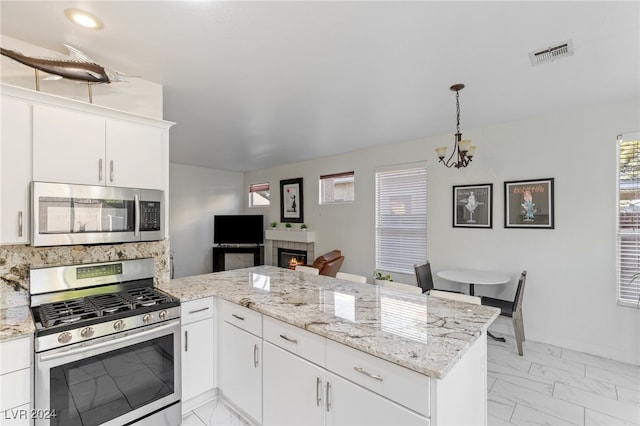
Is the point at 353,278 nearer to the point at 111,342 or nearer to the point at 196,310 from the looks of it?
the point at 196,310

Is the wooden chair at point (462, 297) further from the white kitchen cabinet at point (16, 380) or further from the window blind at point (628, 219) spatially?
the white kitchen cabinet at point (16, 380)

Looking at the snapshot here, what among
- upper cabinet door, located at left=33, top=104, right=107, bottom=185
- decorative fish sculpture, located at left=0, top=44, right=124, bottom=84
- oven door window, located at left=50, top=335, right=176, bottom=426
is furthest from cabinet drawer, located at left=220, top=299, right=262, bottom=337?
decorative fish sculpture, located at left=0, top=44, right=124, bottom=84

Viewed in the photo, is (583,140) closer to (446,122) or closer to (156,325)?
(446,122)

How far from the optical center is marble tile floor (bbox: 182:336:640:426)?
2.19 meters

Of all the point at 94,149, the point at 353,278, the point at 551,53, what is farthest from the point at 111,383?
the point at 551,53

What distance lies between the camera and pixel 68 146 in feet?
6.48

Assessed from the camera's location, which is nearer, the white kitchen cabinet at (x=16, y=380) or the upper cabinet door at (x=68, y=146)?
the white kitchen cabinet at (x=16, y=380)

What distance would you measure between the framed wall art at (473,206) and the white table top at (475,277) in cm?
62

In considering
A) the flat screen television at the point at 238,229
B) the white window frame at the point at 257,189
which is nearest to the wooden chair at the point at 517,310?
the flat screen television at the point at 238,229

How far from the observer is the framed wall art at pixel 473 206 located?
3.86m

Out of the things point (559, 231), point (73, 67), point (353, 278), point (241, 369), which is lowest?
point (241, 369)

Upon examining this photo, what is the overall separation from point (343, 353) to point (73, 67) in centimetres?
245

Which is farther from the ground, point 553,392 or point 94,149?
point 94,149

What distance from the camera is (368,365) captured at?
1368 mm
